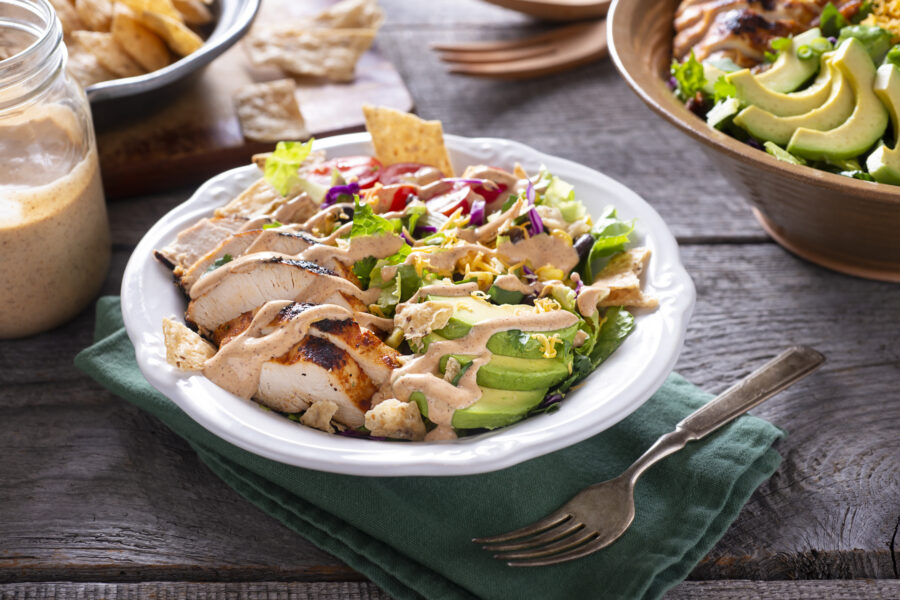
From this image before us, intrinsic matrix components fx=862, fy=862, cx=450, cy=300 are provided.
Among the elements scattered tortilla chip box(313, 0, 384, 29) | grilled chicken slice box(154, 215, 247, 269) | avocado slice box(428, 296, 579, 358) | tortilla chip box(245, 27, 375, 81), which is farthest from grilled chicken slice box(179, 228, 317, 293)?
scattered tortilla chip box(313, 0, 384, 29)

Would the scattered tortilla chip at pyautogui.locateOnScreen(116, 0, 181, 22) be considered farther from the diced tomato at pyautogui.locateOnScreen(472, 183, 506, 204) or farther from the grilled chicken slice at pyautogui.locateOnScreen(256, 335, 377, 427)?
the grilled chicken slice at pyautogui.locateOnScreen(256, 335, 377, 427)

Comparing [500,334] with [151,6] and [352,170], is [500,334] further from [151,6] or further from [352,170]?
[151,6]

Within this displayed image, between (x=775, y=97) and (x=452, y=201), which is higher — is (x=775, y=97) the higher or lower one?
the higher one

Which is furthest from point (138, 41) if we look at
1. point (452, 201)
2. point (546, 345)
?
point (546, 345)

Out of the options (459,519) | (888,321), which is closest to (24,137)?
(459,519)

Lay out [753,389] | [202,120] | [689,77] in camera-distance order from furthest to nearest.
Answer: [202,120] < [689,77] < [753,389]

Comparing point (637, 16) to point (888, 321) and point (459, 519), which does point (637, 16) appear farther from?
point (459, 519)
